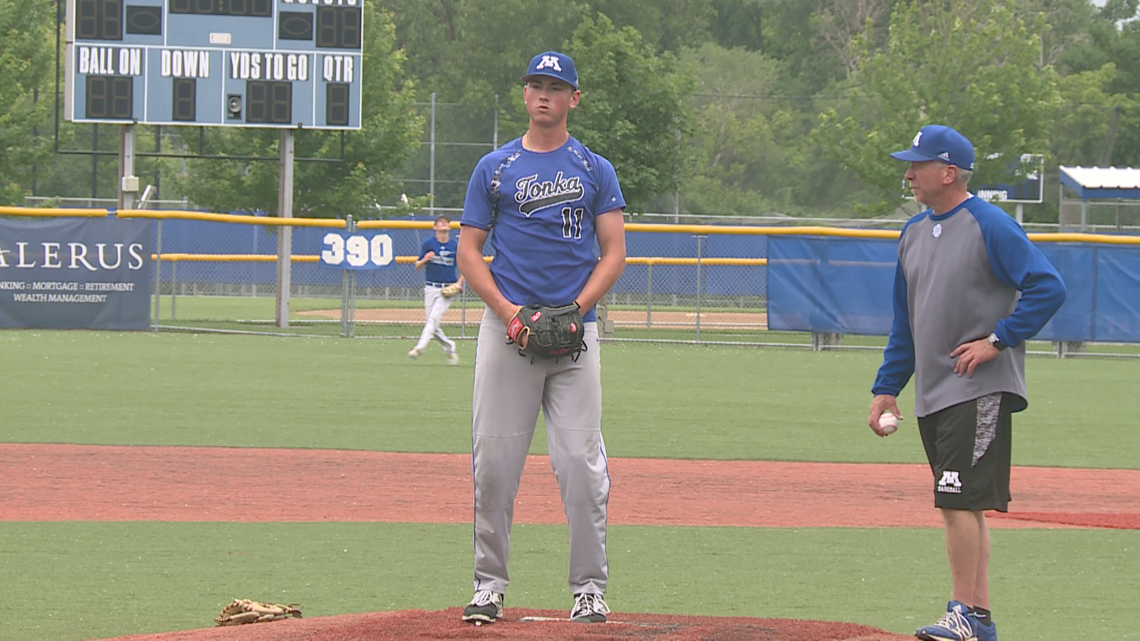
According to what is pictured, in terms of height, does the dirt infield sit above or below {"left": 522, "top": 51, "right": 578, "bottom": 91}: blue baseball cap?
below

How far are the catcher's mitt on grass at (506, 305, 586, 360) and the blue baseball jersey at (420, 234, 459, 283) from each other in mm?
14249

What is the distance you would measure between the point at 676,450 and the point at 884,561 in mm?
4541

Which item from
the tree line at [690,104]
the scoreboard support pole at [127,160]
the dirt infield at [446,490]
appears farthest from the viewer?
the tree line at [690,104]

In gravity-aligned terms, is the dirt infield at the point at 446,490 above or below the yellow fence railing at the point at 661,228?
below

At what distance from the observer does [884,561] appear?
24.8 feet

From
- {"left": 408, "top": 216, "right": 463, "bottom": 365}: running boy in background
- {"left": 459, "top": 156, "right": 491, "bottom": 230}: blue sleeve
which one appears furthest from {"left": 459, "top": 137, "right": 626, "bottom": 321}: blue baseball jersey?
{"left": 408, "top": 216, "right": 463, "bottom": 365}: running boy in background

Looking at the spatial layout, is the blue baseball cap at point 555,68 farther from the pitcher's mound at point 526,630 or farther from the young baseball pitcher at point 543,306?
the pitcher's mound at point 526,630

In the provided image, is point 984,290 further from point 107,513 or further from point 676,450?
point 676,450

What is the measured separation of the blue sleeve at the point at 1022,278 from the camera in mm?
4906

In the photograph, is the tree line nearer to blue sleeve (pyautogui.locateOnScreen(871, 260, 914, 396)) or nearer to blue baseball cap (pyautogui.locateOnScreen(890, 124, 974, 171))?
blue sleeve (pyautogui.locateOnScreen(871, 260, 914, 396))

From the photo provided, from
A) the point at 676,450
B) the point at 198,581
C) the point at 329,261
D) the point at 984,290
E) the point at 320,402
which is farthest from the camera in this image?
the point at 329,261

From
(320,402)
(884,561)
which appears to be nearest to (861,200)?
(320,402)

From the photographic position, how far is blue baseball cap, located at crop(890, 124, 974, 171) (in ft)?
16.8

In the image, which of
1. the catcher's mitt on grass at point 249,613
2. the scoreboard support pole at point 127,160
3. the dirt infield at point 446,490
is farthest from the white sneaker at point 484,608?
the scoreboard support pole at point 127,160
